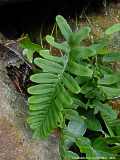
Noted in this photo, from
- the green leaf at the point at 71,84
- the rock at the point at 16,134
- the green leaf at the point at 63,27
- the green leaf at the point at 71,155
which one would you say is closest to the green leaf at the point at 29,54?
the rock at the point at 16,134

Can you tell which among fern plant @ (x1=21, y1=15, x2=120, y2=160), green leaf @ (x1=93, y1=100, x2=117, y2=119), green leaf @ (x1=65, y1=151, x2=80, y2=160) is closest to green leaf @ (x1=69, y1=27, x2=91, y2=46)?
fern plant @ (x1=21, y1=15, x2=120, y2=160)

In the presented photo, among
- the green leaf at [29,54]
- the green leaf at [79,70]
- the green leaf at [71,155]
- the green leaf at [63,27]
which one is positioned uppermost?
the green leaf at [63,27]

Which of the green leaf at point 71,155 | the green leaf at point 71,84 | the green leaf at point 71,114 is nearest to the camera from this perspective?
the green leaf at point 71,84

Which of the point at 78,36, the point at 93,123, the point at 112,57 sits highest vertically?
the point at 78,36

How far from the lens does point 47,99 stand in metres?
2.42

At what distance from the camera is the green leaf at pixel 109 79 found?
2687 millimetres

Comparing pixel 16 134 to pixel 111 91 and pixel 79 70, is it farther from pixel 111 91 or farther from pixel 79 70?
pixel 111 91

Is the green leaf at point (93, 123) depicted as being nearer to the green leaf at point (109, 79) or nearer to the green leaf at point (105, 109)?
the green leaf at point (105, 109)

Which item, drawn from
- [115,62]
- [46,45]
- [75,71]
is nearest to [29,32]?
[46,45]

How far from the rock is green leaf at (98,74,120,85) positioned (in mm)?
446

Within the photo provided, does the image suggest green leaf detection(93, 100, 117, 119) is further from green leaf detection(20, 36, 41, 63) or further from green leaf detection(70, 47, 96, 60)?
green leaf detection(20, 36, 41, 63)

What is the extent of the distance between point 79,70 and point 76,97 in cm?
36

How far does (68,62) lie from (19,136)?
19.5 inches

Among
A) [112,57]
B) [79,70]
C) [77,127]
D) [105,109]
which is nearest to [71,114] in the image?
[77,127]
